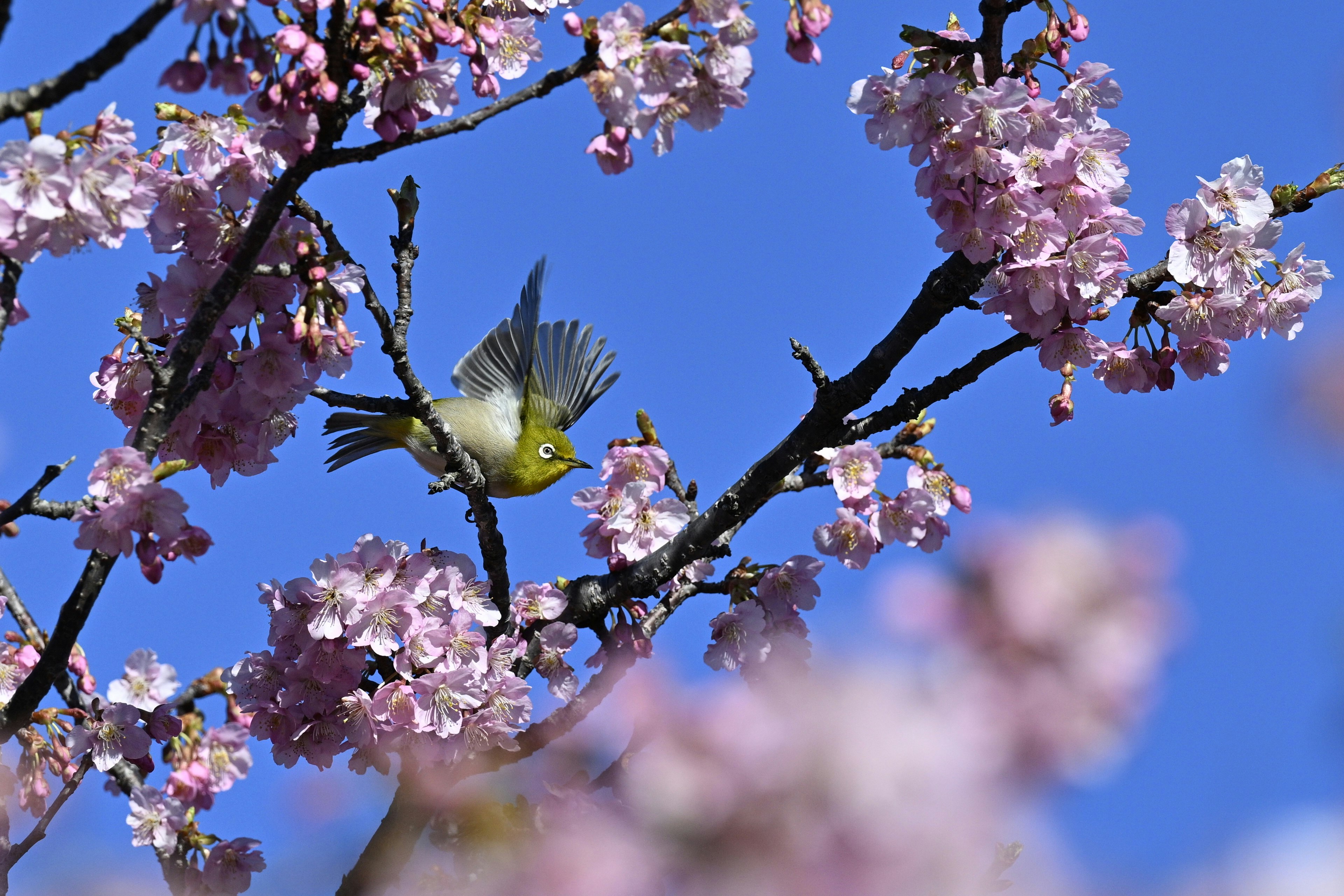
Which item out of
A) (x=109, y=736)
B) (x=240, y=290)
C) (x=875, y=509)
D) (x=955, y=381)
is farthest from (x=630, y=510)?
(x=109, y=736)

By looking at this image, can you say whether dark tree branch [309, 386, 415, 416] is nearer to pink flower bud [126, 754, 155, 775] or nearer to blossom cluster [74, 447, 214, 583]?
blossom cluster [74, 447, 214, 583]

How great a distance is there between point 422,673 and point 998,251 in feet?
9.10

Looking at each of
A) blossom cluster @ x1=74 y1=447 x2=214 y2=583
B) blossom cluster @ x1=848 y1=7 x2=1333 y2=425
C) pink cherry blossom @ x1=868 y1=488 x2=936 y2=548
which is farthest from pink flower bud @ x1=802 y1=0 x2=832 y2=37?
blossom cluster @ x1=74 y1=447 x2=214 y2=583

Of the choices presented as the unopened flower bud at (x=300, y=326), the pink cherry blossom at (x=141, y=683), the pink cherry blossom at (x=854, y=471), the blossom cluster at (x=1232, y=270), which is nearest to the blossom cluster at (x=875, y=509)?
the pink cherry blossom at (x=854, y=471)

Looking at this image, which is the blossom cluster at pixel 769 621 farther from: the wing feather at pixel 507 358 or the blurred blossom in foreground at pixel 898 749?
the wing feather at pixel 507 358

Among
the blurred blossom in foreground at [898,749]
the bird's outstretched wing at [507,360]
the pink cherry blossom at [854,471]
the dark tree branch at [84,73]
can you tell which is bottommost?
the blurred blossom in foreground at [898,749]

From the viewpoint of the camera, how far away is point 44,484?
11.1 ft

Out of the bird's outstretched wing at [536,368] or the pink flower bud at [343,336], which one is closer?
the pink flower bud at [343,336]

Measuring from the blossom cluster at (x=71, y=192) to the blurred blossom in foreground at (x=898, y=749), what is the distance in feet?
7.11

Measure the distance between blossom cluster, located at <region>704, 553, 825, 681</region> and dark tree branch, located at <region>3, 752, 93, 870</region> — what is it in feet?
8.19

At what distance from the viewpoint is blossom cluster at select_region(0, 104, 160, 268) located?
306cm

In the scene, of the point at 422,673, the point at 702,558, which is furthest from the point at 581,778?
the point at 702,558

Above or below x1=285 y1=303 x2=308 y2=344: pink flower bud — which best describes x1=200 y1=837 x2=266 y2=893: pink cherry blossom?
below

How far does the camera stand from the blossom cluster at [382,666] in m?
4.18
